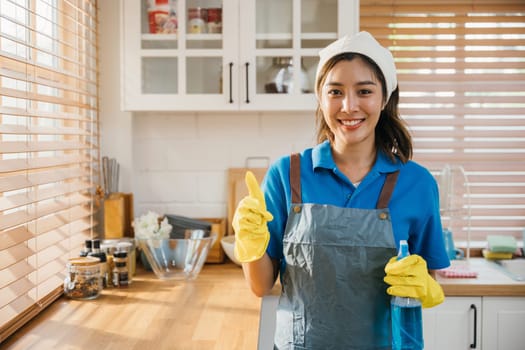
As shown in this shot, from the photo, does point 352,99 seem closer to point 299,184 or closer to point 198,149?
point 299,184

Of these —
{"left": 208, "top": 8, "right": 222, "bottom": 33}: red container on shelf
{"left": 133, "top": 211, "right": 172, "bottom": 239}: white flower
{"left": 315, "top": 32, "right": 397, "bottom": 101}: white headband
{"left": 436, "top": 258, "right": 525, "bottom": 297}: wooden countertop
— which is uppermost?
{"left": 208, "top": 8, "right": 222, "bottom": 33}: red container on shelf

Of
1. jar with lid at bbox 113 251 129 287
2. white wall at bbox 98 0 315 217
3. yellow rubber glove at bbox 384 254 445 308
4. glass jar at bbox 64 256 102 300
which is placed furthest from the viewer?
white wall at bbox 98 0 315 217

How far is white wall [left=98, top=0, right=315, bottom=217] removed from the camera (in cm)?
288

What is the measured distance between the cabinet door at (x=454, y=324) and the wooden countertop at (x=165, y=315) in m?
0.05

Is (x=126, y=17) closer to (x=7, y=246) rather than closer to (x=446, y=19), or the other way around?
(x=7, y=246)

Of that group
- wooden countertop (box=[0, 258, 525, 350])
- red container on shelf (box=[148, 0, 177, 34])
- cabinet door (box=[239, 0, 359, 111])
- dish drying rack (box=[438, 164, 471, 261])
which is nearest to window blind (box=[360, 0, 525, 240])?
dish drying rack (box=[438, 164, 471, 261])

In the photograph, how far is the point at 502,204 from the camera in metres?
2.98

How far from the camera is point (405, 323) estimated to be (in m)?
1.60

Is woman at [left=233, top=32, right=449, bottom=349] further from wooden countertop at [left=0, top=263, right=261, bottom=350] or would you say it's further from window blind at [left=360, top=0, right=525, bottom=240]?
window blind at [left=360, top=0, right=525, bottom=240]

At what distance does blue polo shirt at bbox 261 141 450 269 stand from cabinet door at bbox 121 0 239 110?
0.90 m

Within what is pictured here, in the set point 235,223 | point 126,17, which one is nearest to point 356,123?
point 235,223

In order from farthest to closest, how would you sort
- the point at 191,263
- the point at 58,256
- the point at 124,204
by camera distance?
the point at 124,204 < the point at 191,263 < the point at 58,256

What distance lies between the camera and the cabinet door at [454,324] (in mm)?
2451

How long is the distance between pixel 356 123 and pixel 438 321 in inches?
48.2
